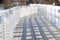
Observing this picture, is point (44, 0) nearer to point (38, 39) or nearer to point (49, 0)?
point (49, 0)

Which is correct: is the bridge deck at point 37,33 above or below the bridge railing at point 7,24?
below

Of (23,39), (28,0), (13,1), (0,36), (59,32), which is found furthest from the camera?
(28,0)

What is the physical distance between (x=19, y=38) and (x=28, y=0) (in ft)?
51.4

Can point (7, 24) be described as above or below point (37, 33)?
above

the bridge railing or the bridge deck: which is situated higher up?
the bridge railing

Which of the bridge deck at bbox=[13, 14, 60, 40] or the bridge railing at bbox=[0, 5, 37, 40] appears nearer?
the bridge railing at bbox=[0, 5, 37, 40]

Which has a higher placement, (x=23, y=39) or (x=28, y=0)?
(x=28, y=0)

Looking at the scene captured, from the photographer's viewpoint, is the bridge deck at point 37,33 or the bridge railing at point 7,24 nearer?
the bridge railing at point 7,24

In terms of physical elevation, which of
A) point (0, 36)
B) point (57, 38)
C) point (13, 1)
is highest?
point (13, 1)

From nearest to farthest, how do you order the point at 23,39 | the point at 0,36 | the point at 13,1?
1. the point at 0,36
2. the point at 23,39
3. the point at 13,1

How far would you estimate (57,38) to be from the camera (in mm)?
4352

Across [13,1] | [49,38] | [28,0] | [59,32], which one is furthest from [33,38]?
[28,0]

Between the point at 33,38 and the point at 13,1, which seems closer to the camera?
the point at 33,38

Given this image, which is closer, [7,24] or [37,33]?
[7,24]
